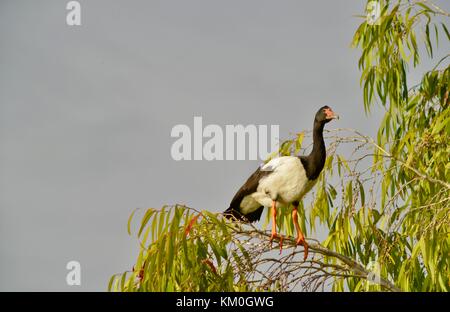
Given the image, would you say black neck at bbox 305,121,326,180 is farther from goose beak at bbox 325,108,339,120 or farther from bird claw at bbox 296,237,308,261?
bird claw at bbox 296,237,308,261

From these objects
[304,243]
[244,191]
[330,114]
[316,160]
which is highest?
[330,114]

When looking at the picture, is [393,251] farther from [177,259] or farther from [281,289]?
[177,259]

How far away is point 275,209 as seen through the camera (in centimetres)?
893

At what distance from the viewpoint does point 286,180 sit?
28.7 feet

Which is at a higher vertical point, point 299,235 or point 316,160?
point 316,160

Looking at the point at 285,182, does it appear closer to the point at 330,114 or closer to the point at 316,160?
the point at 316,160

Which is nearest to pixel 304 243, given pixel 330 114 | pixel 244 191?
pixel 244 191

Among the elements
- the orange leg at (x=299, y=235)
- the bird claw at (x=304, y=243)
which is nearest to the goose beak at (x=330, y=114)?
the orange leg at (x=299, y=235)

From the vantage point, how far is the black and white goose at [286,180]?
876 cm

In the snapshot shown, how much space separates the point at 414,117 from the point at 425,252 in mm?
2284

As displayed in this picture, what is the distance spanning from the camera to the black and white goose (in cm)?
876
